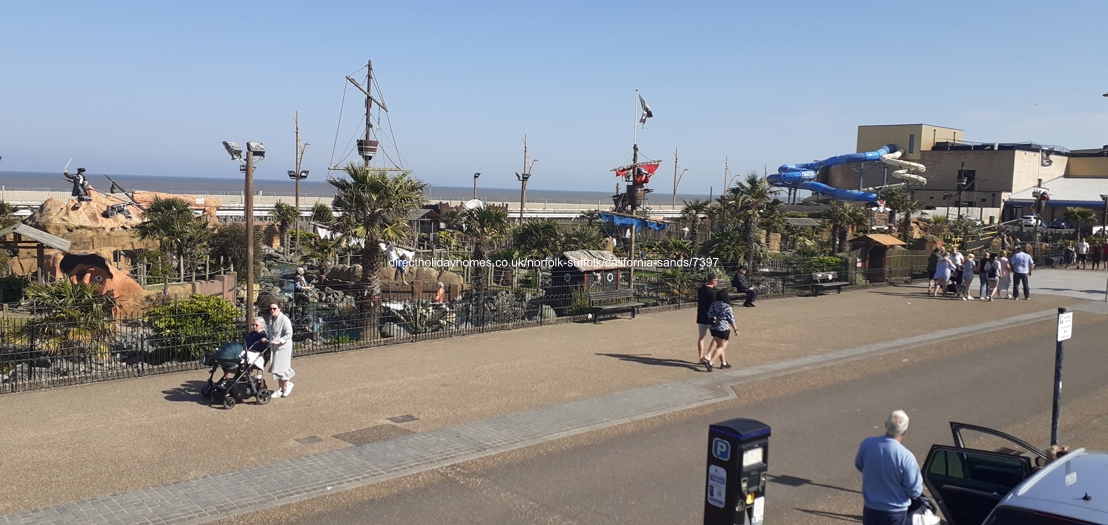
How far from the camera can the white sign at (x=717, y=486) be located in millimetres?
5348

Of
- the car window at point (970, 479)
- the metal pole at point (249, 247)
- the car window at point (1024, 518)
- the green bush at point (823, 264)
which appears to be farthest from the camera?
the green bush at point (823, 264)

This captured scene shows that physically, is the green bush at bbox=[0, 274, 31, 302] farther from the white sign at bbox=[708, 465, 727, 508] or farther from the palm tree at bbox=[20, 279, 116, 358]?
the white sign at bbox=[708, 465, 727, 508]

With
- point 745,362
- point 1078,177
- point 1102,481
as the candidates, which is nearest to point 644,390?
point 745,362

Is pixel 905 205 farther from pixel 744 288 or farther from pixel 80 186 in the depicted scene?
pixel 80 186

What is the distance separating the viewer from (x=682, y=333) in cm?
1677

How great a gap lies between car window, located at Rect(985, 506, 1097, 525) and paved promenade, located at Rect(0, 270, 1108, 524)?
17.4ft

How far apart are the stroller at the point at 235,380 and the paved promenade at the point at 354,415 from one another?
18 cm

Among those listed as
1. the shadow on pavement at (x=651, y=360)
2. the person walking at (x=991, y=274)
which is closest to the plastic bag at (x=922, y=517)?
the shadow on pavement at (x=651, y=360)

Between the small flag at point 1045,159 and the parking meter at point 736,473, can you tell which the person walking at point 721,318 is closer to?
the parking meter at point 736,473

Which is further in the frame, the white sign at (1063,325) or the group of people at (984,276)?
the group of people at (984,276)

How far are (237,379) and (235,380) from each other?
26 millimetres

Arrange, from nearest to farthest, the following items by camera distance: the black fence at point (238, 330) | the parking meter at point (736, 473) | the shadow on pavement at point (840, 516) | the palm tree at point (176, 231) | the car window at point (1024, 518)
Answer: the car window at point (1024, 518), the parking meter at point (736, 473), the shadow on pavement at point (840, 516), the black fence at point (238, 330), the palm tree at point (176, 231)

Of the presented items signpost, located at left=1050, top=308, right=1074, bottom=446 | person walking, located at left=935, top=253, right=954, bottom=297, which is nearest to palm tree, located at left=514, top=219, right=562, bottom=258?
person walking, located at left=935, top=253, right=954, bottom=297

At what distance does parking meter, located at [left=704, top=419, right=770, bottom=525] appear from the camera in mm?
5277
